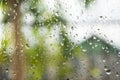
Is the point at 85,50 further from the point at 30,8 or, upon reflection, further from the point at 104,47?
the point at 30,8

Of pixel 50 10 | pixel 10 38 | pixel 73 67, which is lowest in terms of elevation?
pixel 73 67

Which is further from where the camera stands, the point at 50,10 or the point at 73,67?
the point at 50,10

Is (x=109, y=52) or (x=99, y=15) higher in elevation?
(x=99, y=15)

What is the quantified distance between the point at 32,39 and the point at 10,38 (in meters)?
0.09

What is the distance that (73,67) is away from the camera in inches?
38.2

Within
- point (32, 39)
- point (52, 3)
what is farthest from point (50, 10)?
point (32, 39)

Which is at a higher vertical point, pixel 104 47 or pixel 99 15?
pixel 99 15

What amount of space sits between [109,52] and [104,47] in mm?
29

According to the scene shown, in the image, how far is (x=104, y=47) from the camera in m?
0.99

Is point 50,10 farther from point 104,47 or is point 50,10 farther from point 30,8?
point 104,47

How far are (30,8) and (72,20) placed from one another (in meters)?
0.20

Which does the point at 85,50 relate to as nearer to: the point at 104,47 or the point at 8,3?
the point at 104,47

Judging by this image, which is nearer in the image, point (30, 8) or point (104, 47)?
point (104, 47)

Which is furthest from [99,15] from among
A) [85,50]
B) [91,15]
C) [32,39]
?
[32,39]
